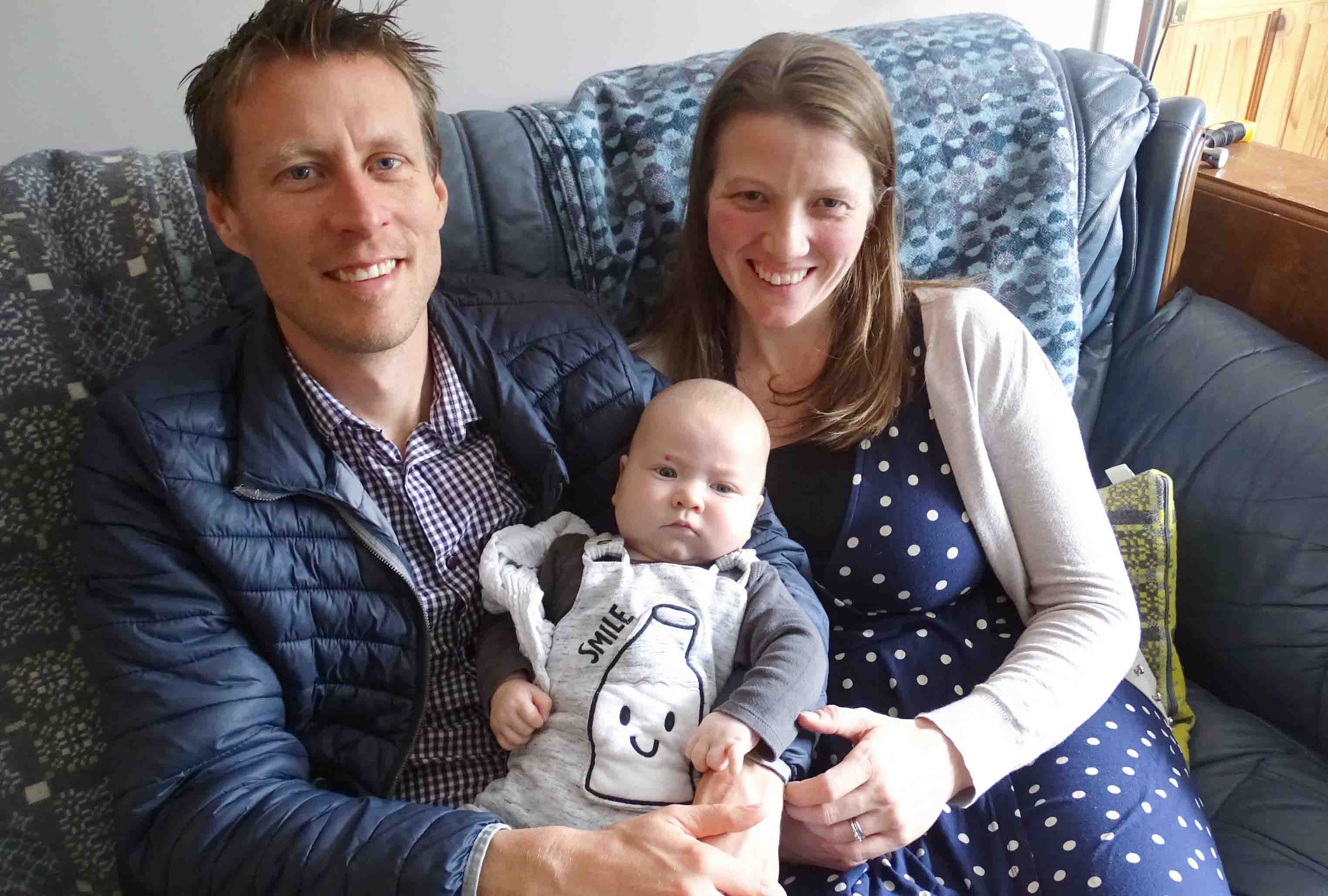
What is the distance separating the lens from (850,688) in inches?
54.9

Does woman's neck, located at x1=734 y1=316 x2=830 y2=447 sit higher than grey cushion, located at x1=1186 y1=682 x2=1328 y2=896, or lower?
higher

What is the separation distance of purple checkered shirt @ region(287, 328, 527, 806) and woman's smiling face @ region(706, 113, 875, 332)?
43cm

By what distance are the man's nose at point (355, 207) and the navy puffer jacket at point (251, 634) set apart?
0.20 metres

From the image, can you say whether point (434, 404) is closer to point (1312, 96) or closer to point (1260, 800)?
point (1260, 800)

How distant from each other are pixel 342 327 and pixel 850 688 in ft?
2.77

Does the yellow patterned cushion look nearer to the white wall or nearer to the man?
the man

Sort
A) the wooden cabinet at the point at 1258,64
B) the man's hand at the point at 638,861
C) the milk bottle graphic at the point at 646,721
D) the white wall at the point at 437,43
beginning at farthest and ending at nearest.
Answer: the wooden cabinet at the point at 1258,64
the white wall at the point at 437,43
the milk bottle graphic at the point at 646,721
the man's hand at the point at 638,861

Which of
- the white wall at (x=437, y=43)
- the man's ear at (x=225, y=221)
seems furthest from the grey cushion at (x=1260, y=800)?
the man's ear at (x=225, y=221)

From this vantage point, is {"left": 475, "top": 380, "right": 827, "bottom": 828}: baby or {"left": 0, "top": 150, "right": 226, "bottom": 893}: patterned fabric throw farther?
{"left": 0, "top": 150, "right": 226, "bottom": 893}: patterned fabric throw

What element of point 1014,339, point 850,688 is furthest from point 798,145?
point 850,688

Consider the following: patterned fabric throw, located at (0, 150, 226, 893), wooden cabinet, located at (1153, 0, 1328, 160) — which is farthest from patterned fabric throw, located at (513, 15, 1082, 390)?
wooden cabinet, located at (1153, 0, 1328, 160)

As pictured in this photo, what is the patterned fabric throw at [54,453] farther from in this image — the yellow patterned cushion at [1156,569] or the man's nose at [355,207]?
the yellow patterned cushion at [1156,569]

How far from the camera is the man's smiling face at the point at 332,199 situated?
3.75 ft

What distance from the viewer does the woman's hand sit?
1141 mm
